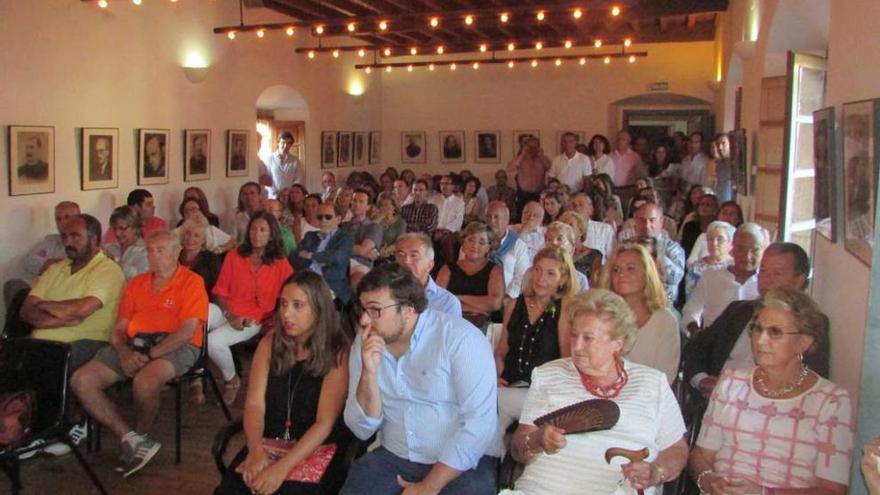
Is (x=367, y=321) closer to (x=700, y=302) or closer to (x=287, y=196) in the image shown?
(x=700, y=302)

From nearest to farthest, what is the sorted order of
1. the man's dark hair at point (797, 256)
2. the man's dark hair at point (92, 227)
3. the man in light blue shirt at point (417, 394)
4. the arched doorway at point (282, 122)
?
the man in light blue shirt at point (417, 394)
the man's dark hair at point (797, 256)
the man's dark hair at point (92, 227)
the arched doorway at point (282, 122)

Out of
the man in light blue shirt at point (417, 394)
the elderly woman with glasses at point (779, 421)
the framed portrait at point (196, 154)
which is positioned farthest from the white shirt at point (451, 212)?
the elderly woman with glasses at point (779, 421)

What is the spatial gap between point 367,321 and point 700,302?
9.48 feet

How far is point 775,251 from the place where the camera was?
4012mm

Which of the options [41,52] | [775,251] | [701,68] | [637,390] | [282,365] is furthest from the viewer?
[701,68]

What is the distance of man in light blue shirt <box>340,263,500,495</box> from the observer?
323cm

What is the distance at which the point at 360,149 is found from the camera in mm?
16656

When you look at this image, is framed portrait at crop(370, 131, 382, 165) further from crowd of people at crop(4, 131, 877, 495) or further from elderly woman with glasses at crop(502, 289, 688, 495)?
elderly woman with glasses at crop(502, 289, 688, 495)

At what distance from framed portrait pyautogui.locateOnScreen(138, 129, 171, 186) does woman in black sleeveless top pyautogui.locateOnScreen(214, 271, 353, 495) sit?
6.93 m

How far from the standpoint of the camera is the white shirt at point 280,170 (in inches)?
536

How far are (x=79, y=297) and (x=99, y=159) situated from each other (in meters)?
4.48

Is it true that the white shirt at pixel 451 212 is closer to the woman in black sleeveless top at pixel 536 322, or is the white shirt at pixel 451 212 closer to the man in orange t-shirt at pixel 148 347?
the man in orange t-shirt at pixel 148 347

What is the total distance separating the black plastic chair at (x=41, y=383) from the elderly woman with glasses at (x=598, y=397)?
2534 millimetres

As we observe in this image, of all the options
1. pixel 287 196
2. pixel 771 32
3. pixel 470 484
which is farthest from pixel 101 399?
pixel 287 196
